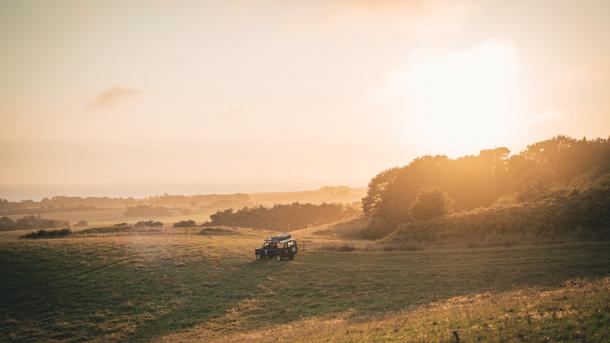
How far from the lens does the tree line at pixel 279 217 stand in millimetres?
119438

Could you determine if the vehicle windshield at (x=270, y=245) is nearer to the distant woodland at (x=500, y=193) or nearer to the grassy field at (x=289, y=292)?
the grassy field at (x=289, y=292)

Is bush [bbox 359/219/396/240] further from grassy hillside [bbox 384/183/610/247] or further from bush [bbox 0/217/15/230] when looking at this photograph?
bush [bbox 0/217/15/230]

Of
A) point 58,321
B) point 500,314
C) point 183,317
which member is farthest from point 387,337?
point 58,321

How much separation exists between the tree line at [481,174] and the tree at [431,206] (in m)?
9.82

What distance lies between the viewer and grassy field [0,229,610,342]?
18.3 metres

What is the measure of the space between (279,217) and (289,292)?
89393mm

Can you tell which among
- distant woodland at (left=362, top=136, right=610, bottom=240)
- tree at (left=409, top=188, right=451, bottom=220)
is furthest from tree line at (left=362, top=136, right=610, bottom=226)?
tree at (left=409, top=188, right=451, bottom=220)

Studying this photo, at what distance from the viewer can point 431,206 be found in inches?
2363

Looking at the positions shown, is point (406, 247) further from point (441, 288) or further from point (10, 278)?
point (10, 278)

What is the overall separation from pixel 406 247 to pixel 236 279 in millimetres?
23668

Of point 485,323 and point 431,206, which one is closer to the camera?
point 485,323

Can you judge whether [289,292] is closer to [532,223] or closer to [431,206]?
[532,223]

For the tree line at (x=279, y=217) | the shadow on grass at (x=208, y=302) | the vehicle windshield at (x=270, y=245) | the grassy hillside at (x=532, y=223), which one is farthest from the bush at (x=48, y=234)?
the tree line at (x=279, y=217)

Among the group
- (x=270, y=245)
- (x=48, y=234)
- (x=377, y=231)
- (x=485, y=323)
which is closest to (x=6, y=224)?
(x=48, y=234)
